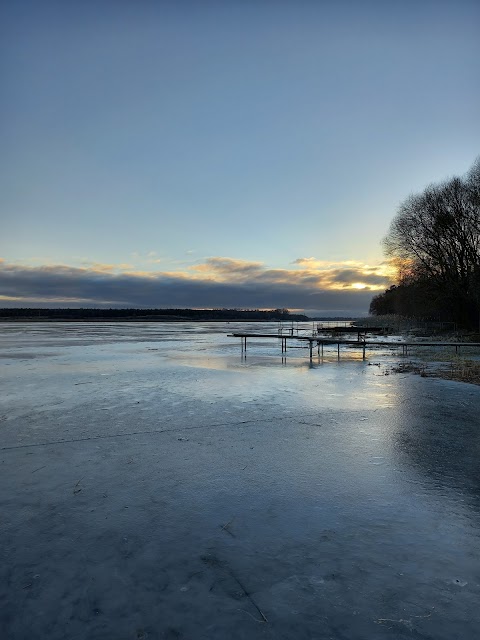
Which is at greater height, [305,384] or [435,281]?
[435,281]

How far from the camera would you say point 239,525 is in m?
3.24

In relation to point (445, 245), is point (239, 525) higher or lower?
lower

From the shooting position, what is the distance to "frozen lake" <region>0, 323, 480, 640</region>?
2266 mm

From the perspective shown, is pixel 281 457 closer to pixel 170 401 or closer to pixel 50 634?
pixel 50 634

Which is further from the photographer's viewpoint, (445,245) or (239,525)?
(445,245)

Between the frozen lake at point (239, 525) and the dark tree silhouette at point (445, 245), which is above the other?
the dark tree silhouette at point (445, 245)

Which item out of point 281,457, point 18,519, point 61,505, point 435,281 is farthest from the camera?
point 435,281

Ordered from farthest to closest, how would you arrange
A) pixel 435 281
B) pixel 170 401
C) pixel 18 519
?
pixel 435 281
pixel 170 401
pixel 18 519

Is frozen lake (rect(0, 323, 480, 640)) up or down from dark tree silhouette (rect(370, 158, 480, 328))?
down

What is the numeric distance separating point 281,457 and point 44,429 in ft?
11.7

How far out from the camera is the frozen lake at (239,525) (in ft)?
7.43

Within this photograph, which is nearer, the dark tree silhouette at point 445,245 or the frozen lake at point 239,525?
the frozen lake at point 239,525

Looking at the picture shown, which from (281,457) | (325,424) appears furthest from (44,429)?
(325,424)

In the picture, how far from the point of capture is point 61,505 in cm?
358
